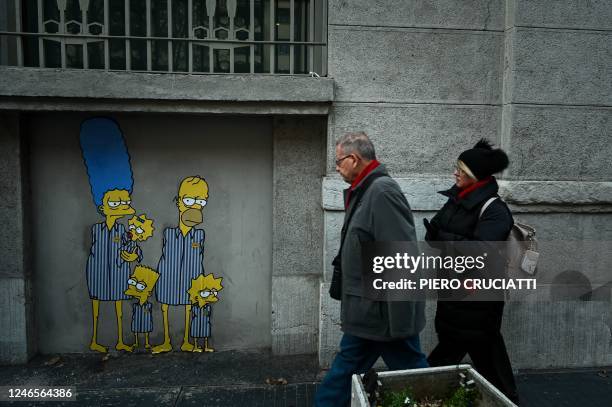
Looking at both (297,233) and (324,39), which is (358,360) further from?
(324,39)

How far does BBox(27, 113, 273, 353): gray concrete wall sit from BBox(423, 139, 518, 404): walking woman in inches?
75.4

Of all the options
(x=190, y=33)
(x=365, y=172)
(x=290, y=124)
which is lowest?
(x=365, y=172)

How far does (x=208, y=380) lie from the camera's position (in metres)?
4.32

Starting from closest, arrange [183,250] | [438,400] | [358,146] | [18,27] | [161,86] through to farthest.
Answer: [438,400] → [358,146] → [161,86] → [18,27] → [183,250]

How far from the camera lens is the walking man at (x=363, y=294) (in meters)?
3.03

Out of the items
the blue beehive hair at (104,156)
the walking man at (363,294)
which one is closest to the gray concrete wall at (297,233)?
the walking man at (363,294)

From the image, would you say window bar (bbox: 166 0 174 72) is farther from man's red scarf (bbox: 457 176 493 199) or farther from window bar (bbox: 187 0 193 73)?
man's red scarf (bbox: 457 176 493 199)

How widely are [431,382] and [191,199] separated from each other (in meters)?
2.93

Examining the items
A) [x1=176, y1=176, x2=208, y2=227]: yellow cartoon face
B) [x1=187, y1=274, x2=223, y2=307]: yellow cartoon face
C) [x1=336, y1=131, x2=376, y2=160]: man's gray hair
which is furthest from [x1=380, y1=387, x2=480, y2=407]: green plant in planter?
[x1=176, y1=176, x2=208, y2=227]: yellow cartoon face

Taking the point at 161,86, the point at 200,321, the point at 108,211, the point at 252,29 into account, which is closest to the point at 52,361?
the point at 200,321

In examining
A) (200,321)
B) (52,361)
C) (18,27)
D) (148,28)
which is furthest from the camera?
(200,321)

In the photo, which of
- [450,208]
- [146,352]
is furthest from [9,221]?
[450,208]

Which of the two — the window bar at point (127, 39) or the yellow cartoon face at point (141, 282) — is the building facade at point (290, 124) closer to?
the window bar at point (127, 39)

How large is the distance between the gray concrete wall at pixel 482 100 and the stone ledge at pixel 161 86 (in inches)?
16.2
